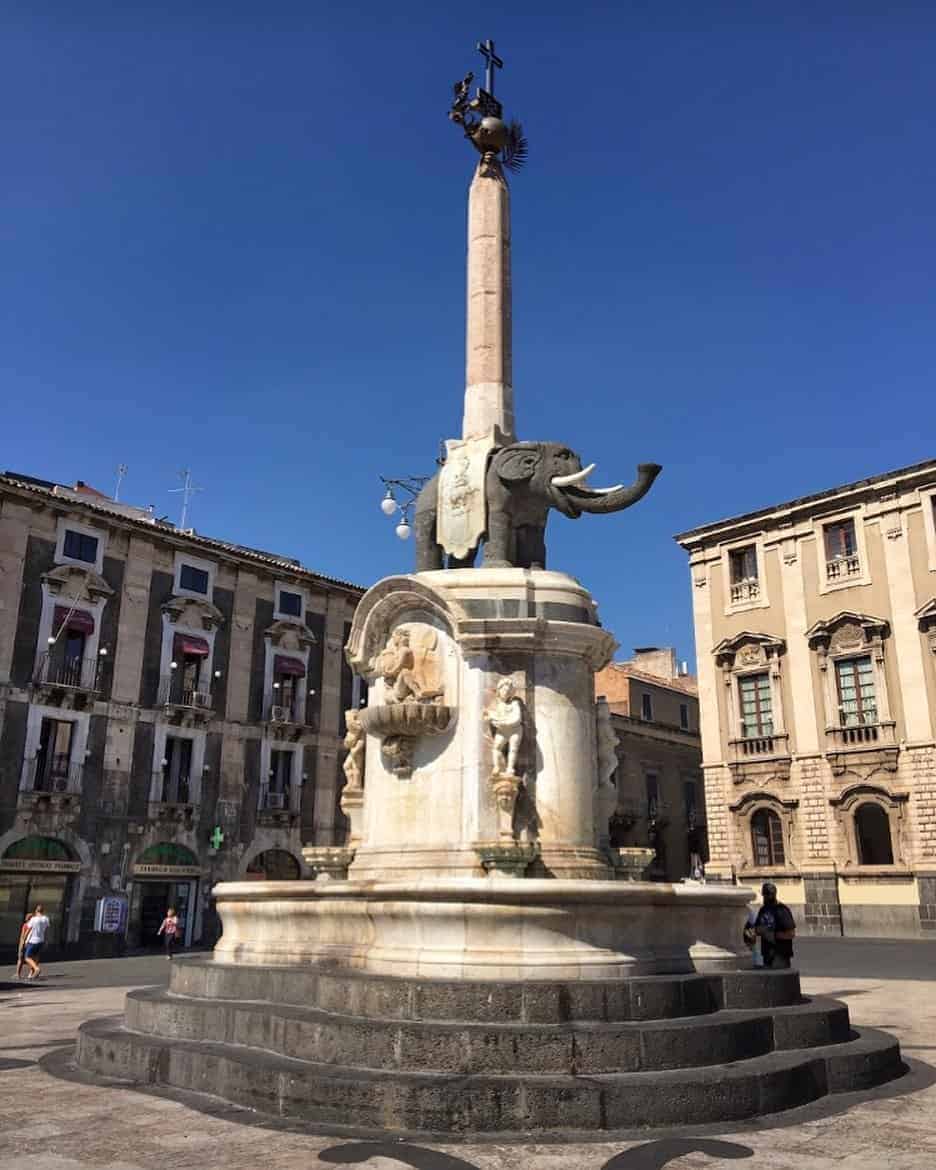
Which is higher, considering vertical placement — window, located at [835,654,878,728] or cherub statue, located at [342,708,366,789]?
window, located at [835,654,878,728]

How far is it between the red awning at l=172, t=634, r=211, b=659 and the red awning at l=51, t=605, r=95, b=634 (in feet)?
10.9

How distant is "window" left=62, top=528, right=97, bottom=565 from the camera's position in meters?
34.1

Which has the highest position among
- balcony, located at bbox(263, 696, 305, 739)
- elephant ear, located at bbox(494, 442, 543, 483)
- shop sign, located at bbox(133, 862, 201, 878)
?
balcony, located at bbox(263, 696, 305, 739)

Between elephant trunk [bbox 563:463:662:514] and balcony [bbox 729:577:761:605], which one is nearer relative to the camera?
elephant trunk [bbox 563:463:662:514]

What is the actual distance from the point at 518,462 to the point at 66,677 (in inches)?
998

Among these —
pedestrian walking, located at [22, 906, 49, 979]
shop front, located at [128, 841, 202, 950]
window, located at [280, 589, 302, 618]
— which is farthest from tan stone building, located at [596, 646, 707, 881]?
pedestrian walking, located at [22, 906, 49, 979]

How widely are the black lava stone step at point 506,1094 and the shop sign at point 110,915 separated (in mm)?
26750

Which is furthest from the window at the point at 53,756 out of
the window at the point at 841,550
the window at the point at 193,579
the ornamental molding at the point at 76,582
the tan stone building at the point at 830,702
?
the window at the point at 841,550

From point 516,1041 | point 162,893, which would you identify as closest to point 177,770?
point 162,893

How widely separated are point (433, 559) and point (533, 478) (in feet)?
5.35

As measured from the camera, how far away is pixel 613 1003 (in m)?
8.07

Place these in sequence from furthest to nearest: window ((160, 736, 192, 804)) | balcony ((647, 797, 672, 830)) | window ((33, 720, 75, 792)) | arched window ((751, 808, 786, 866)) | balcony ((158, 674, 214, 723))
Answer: balcony ((647, 797, 672, 830)) → arched window ((751, 808, 786, 866)) → balcony ((158, 674, 214, 723)) → window ((160, 736, 192, 804)) → window ((33, 720, 75, 792))

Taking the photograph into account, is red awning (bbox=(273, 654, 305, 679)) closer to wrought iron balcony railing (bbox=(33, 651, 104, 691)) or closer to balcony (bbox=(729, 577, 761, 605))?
wrought iron balcony railing (bbox=(33, 651, 104, 691))

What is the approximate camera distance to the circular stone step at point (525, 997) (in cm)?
792
